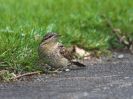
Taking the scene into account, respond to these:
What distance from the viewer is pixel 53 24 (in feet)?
32.3

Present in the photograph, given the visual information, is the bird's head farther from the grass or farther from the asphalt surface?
the asphalt surface

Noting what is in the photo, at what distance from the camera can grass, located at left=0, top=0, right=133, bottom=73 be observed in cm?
788

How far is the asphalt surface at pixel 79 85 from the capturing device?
21.0 feet

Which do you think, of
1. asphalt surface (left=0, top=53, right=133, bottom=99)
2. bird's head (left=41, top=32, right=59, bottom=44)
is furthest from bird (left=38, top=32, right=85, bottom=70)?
asphalt surface (left=0, top=53, right=133, bottom=99)

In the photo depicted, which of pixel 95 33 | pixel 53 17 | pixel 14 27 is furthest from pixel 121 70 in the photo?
pixel 53 17

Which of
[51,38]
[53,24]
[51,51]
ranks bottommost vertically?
[51,51]

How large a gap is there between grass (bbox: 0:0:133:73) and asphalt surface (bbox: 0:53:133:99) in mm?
530

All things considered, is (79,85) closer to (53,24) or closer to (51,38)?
(51,38)

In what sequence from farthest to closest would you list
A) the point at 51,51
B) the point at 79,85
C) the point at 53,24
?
1. the point at 53,24
2. the point at 51,51
3. the point at 79,85

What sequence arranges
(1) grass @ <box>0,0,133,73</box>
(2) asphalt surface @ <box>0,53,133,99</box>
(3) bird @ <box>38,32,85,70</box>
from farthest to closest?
1. (1) grass @ <box>0,0,133,73</box>
2. (3) bird @ <box>38,32,85,70</box>
3. (2) asphalt surface @ <box>0,53,133,99</box>

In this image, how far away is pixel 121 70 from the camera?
8.05m

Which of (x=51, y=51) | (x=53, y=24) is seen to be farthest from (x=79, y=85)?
(x=53, y=24)

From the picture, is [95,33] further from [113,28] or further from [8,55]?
[8,55]

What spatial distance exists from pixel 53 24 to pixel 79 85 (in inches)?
120
